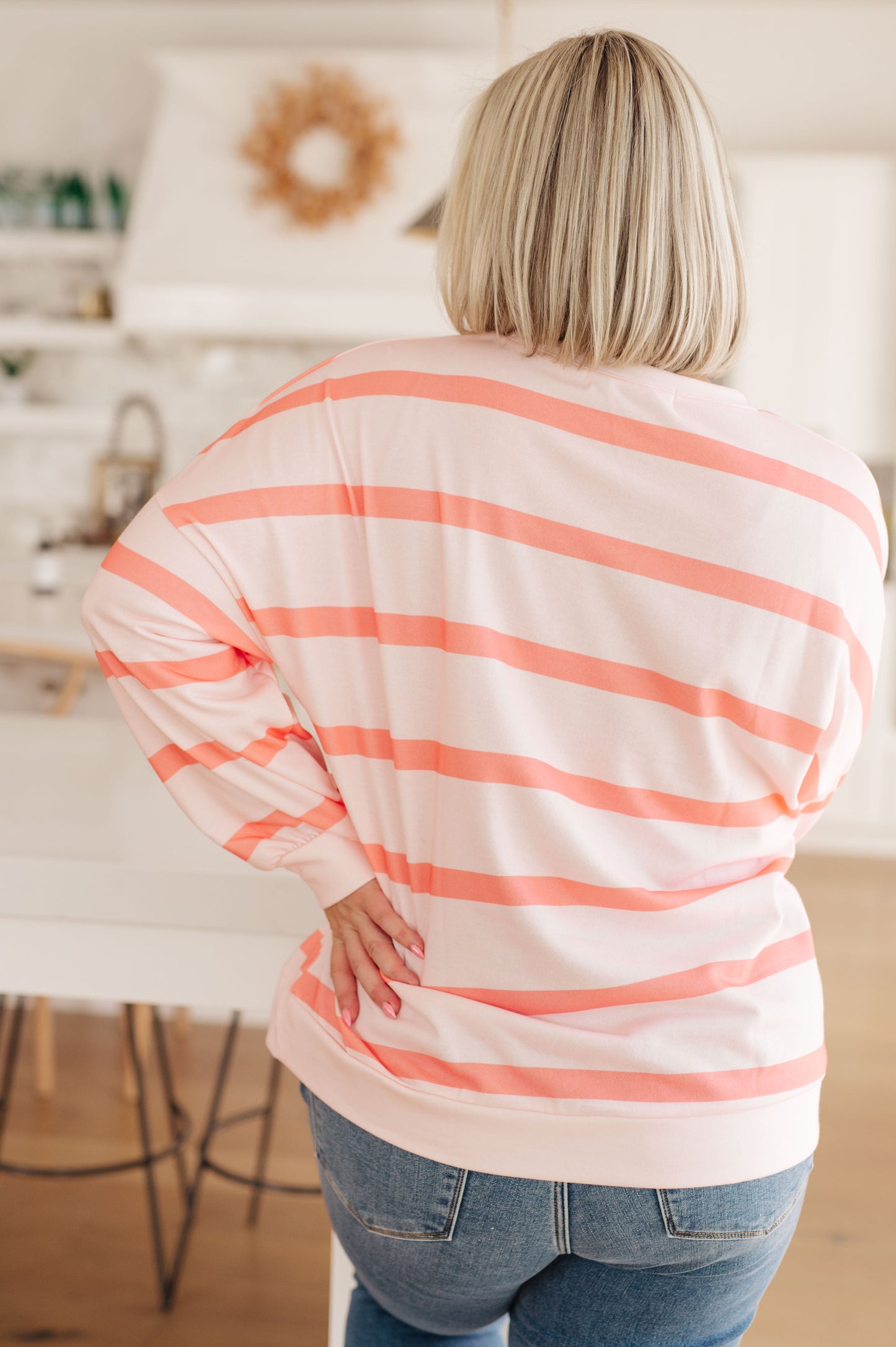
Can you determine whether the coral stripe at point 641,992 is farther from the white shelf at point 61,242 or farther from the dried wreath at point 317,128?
the white shelf at point 61,242

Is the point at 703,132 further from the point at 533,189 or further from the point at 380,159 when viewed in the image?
the point at 380,159

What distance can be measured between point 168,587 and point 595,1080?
15.8 inches

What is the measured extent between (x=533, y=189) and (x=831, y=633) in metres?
0.32

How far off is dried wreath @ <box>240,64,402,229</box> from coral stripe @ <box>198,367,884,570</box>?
4.18m

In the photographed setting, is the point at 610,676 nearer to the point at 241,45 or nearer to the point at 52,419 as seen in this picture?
the point at 52,419

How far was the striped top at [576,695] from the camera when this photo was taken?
2.26 ft

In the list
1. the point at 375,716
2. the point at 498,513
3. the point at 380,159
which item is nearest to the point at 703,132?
the point at 498,513

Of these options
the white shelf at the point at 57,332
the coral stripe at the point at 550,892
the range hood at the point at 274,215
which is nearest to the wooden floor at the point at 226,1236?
the coral stripe at the point at 550,892

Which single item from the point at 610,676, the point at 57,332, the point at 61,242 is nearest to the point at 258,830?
the point at 610,676

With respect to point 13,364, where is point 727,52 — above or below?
above

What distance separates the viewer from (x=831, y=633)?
708 mm

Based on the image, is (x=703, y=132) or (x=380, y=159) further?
(x=380, y=159)

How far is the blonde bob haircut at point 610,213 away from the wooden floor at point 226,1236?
1560mm

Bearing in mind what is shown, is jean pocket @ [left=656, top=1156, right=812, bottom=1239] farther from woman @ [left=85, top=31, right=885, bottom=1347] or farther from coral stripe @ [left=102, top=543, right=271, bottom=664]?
coral stripe @ [left=102, top=543, right=271, bottom=664]
